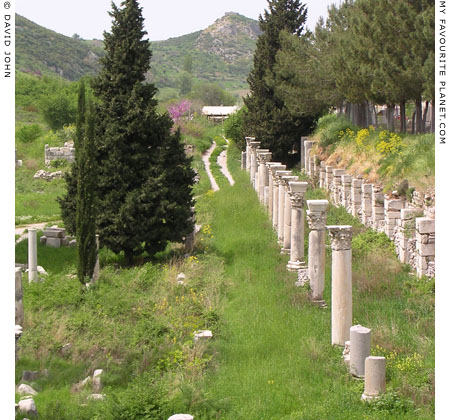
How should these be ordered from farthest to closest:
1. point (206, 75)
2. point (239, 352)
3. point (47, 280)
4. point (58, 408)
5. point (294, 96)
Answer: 1. point (206, 75)
2. point (294, 96)
3. point (47, 280)
4. point (239, 352)
5. point (58, 408)

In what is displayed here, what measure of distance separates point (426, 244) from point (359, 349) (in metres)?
6.12

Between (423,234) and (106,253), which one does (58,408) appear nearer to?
(423,234)

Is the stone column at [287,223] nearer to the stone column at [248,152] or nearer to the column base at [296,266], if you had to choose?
the column base at [296,266]

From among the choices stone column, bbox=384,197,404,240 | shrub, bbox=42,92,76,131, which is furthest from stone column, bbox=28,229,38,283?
shrub, bbox=42,92,76,131

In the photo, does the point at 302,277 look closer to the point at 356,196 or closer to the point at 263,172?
the point at 356,196

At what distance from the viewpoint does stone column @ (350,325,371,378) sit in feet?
37.7

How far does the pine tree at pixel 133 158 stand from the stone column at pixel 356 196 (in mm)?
6283

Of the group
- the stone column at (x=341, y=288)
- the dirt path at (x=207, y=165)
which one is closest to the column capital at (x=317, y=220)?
the stone column at (x=341, y=288)

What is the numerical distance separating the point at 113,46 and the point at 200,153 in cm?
3410

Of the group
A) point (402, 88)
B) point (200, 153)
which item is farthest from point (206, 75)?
point (402, 88)

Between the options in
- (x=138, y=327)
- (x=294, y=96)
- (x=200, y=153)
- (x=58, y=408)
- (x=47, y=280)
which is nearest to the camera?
(x=58, y=408)

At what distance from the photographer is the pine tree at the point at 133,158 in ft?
69.6

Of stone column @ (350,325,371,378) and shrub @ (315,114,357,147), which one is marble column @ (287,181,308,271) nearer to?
stone column @ (350,325,371,378)

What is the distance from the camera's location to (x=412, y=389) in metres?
Answer: 10.6
